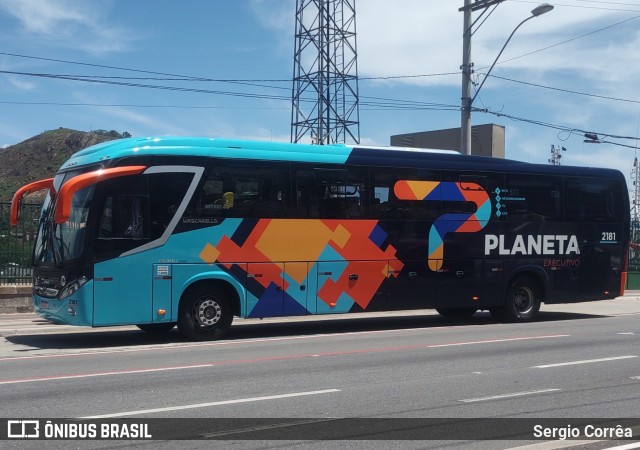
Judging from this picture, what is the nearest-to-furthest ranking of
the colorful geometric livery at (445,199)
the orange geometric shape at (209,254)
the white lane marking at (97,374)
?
the white lane marking at (97,374)
the orange geometric shape at (209,254)
the colorful geometric livery at (445,199)

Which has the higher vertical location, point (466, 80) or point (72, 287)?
point (466, 80)

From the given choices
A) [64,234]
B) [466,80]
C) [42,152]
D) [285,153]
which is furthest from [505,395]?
[42,152]

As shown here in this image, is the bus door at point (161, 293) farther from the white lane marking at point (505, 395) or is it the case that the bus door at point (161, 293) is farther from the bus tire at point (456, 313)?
the bus tire at point (456, 313)

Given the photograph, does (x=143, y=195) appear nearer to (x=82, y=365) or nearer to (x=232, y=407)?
(x=82, y=365)

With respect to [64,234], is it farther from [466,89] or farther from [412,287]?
[466,89]

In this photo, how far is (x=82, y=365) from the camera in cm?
1161

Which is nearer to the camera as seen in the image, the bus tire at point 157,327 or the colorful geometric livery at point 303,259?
the colorful geometric livery at point 303,259

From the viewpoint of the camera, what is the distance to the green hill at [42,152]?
255 ft

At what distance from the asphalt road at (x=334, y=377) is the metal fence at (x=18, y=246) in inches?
140

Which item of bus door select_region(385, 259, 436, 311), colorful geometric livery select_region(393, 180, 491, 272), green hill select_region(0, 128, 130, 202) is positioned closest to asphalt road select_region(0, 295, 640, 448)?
bus door select_region(385, 259, 436, 311)

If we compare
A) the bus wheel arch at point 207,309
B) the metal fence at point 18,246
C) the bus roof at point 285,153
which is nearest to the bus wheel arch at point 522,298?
the bus roof at point 285,153

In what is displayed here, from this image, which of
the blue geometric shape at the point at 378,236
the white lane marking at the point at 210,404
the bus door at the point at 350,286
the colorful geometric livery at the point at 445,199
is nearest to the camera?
the white lane marking at the point at 210,404

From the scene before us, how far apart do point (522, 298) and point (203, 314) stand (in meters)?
8.34

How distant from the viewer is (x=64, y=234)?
13.7 metres
